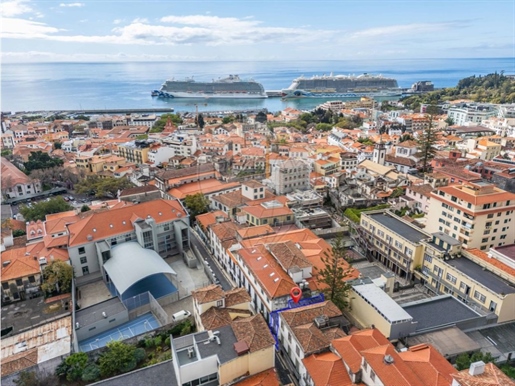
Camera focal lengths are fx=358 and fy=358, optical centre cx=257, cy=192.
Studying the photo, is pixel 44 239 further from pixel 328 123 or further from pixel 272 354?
pixel 328 123

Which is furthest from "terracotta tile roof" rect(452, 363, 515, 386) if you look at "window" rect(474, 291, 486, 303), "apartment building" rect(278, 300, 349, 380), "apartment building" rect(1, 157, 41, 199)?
"apartment building" rect(1, 157, 41, 199)

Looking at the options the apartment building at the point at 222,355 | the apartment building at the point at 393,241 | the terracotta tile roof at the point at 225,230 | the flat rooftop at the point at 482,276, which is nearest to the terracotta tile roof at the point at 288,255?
the terracotta tile roof at the point at 225,230

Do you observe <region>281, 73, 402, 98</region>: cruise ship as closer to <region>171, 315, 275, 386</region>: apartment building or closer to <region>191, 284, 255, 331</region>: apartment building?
<region>191, 284, 255, 331</region>: apartment building

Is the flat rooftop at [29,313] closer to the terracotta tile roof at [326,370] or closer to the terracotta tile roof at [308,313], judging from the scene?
the terracotta tile roof at [308,313]

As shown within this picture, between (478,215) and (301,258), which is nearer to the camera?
(301,258)

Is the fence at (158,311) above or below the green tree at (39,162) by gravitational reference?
below

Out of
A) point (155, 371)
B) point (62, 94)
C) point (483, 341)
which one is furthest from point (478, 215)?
point (62, 94)
